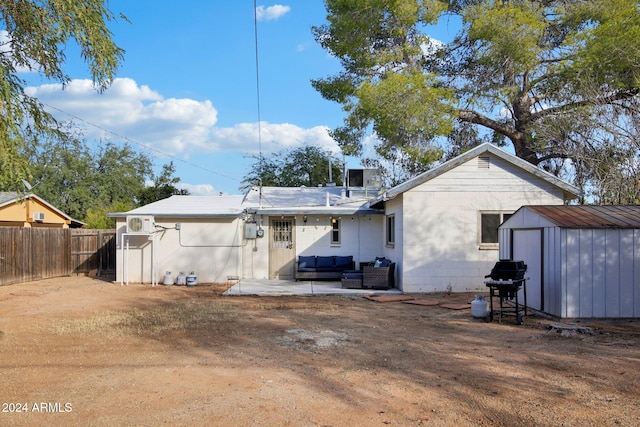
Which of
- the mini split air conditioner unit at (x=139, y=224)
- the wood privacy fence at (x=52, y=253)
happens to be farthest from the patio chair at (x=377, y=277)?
the wood privacy fence at (x=52, y=253)

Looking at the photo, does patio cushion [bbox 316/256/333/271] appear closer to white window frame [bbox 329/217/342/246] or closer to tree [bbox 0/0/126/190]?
white window frame [bbox 329/217/342/246]

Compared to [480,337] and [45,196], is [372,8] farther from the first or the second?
[45,196]

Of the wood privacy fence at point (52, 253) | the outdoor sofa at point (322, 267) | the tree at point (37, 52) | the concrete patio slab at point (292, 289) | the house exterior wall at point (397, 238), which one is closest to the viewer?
the tree at point (37, 52)

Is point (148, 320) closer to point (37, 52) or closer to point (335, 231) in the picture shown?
point (37, 52)

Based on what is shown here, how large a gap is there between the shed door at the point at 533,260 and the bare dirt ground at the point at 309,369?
49.8 inches

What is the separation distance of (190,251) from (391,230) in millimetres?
6422

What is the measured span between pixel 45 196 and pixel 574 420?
3552cm

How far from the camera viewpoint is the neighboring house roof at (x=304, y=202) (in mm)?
15820

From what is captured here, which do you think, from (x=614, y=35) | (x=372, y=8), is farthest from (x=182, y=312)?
(x=614, y=35)

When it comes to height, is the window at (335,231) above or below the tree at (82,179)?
below

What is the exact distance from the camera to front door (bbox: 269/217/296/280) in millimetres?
16328

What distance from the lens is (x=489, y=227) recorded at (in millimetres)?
13195

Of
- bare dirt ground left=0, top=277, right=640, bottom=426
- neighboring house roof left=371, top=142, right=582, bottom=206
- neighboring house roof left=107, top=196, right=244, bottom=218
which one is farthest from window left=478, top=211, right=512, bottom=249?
neighboring house roof left=107, top=196, right=244, bottom=218

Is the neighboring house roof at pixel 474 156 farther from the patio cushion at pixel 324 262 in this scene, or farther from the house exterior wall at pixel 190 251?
the house exterior wall at pixel 190 251
